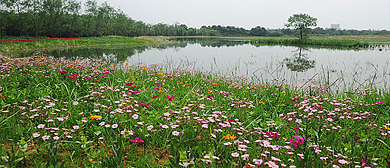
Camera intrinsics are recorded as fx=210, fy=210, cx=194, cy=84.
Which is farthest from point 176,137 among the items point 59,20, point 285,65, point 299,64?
point 59,20

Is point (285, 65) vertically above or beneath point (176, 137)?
above

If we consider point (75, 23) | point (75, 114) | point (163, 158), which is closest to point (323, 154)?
point (163, 158)

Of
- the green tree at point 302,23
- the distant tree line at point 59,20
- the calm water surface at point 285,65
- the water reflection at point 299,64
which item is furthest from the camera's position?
the green tree at point 302,23

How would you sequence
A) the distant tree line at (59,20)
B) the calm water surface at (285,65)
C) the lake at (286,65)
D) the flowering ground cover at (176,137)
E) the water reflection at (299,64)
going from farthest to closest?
1. the distant tree line at (59,20)
2. the water reflection at (299,64)
3. the calm water surface at (285,65)
4. the lake at (286,65)
5. the flowering ground cover at (176,137)

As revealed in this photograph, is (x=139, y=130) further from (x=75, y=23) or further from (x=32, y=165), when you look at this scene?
(x=75, y=23)

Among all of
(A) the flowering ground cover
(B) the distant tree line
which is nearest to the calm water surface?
(A) the flowering ground cover

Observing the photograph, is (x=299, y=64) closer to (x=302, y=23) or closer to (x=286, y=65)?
(x=286, y=65)

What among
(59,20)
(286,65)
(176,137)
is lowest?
(176,137)

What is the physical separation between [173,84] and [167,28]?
87330 mm

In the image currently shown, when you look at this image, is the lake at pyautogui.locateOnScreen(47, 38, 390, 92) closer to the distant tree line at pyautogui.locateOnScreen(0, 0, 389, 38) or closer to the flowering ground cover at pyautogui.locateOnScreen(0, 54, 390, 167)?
the flowering ground cover at pyautogui.locateOnScreen(0, 54, 390, 167)

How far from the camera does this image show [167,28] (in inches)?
3487

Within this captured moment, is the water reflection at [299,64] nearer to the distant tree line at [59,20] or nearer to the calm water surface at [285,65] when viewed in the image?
the calm water surface at [285,65]

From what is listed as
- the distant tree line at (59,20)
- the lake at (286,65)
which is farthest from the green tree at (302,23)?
the lake at (286,65)

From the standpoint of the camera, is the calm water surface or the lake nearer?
the lake
